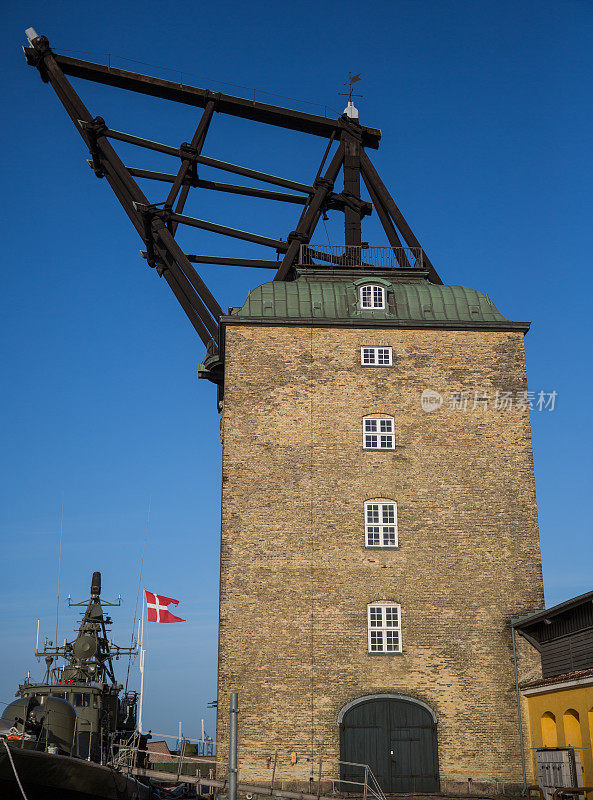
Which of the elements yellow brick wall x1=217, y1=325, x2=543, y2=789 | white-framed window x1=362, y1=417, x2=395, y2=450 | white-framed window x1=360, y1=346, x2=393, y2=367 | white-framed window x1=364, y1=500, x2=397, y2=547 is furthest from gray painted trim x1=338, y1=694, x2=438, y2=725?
white-framed window x1=360, y1=346, x2=393, y2=367

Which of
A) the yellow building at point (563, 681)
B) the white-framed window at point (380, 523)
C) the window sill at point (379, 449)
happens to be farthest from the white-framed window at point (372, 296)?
the yellow building at point (563, 681)

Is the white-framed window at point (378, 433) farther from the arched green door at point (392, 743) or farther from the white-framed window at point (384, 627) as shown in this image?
the arched green door at point (392, 743)

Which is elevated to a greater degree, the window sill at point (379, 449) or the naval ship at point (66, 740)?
the window sill at point (379, 449)

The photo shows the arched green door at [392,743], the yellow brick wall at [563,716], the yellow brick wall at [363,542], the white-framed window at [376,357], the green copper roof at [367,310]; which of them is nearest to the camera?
the yellow brick wall at [563,716]

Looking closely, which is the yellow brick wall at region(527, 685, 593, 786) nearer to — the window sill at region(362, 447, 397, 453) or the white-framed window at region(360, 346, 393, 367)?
the window sill at region(362, 447, 397, 453)

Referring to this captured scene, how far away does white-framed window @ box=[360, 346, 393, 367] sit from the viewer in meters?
36.9

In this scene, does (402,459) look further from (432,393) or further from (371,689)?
(371,689)

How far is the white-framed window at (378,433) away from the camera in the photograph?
35812mm

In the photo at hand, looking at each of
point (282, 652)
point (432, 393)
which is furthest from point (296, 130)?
point (282, 652)

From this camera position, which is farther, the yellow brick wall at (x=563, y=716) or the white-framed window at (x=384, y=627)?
the white-framed window at (x=384, y=627)

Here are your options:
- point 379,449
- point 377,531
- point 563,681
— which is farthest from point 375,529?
point 563,681

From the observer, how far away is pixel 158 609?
36.4 meters

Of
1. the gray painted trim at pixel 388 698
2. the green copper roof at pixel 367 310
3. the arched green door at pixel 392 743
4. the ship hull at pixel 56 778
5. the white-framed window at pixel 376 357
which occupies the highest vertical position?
the green copper roof at pixel 367 310

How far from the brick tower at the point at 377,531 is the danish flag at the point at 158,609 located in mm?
3857
